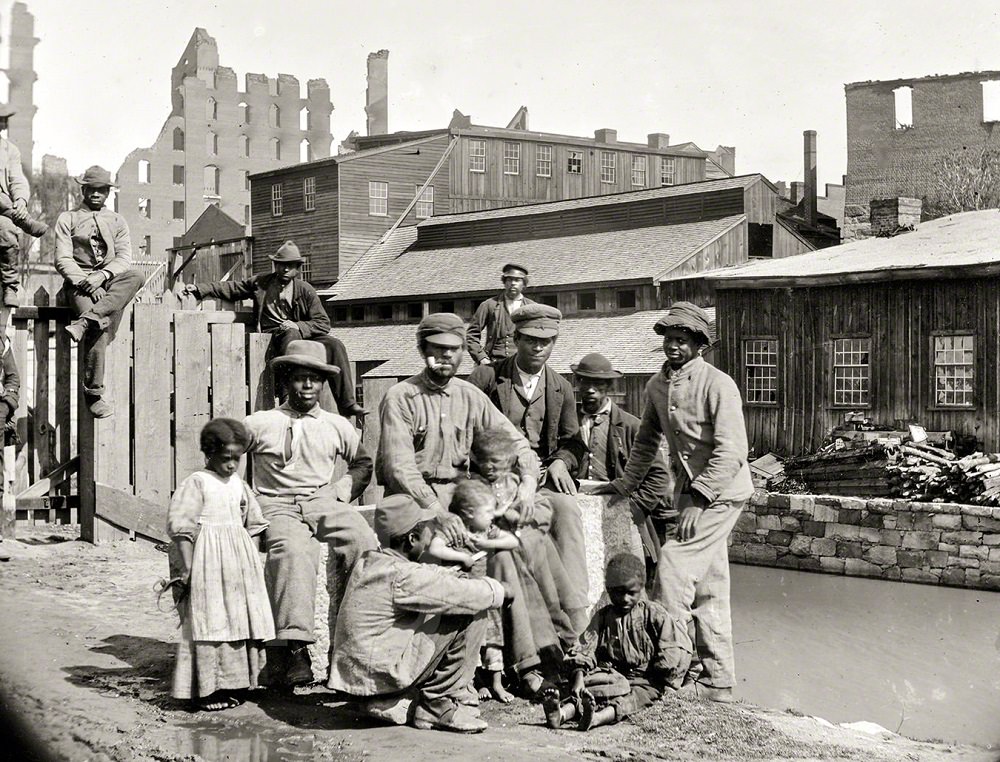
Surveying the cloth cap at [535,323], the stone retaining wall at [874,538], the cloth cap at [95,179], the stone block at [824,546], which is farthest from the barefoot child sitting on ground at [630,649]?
the stone block at [824,546]

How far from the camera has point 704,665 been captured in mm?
6891

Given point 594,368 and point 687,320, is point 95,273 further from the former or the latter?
point 687,320

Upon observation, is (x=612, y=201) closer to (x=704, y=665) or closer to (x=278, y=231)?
(x=278, y=231)

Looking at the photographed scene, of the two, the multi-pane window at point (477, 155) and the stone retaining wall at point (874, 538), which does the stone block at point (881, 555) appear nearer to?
the stone retaining wall at point (874, 538)

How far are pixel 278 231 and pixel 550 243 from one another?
43.0 feet

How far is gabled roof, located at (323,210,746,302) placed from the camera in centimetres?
3388

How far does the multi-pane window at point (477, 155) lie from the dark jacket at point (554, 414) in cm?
3962

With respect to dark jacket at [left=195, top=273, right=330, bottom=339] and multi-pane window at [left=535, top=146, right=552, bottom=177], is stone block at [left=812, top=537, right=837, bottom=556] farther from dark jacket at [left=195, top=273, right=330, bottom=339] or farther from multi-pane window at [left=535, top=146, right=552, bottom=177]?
multi-pane window at [left=535, top=146, right=552, bottom=177]

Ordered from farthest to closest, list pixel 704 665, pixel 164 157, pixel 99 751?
pixel 164 157 < pixel 704 665 < pixel 99 751

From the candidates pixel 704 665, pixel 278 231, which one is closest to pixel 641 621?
pixel 704 665

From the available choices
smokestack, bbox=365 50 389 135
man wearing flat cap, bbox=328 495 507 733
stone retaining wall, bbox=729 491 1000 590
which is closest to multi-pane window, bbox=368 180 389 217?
smokestack, bbox=365 50 389 135

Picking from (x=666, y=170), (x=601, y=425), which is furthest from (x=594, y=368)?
(x=666, y=170)

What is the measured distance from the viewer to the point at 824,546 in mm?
22547

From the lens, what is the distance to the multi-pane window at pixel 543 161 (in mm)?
48000
